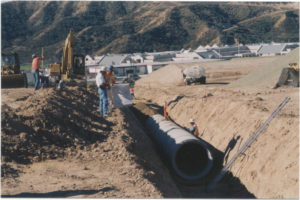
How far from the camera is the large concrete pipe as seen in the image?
12328mm

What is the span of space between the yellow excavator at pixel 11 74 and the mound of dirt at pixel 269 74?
1412 cm

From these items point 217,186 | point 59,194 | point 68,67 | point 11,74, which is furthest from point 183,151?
point 11,74

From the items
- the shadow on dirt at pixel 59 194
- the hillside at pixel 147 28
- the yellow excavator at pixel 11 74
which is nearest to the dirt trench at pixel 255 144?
the shadow on dirt at pixel 59 194

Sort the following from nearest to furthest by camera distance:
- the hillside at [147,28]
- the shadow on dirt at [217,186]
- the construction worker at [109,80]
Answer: the shadow on dirt at [217,186], the construction worker at [109,80], the hillside at [147,28]

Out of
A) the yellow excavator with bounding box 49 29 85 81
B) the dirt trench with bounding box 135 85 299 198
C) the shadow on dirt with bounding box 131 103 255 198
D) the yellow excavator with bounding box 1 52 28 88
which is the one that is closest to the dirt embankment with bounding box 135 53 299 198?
the dirt trench with bounding box 135 85 299 198

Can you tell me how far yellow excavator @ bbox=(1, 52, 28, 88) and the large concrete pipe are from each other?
10035 mm

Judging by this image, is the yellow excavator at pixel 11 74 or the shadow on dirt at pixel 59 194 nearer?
the shadow on dirt at pixel 59 194

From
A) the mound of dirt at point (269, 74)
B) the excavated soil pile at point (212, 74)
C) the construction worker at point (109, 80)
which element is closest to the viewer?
the construction worker at point (109, 80)

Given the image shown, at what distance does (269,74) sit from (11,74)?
16000mm

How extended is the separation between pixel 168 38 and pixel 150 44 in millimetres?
6009

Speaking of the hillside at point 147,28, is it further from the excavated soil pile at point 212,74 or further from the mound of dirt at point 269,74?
the mound of dirt at point 269,74

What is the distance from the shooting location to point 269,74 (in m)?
24.9

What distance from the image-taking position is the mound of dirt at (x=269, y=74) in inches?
927

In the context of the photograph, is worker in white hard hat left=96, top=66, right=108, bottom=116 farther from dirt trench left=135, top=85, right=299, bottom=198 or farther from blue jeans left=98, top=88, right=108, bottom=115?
dirt trench left=135, top=85, right=299, bottom=198
